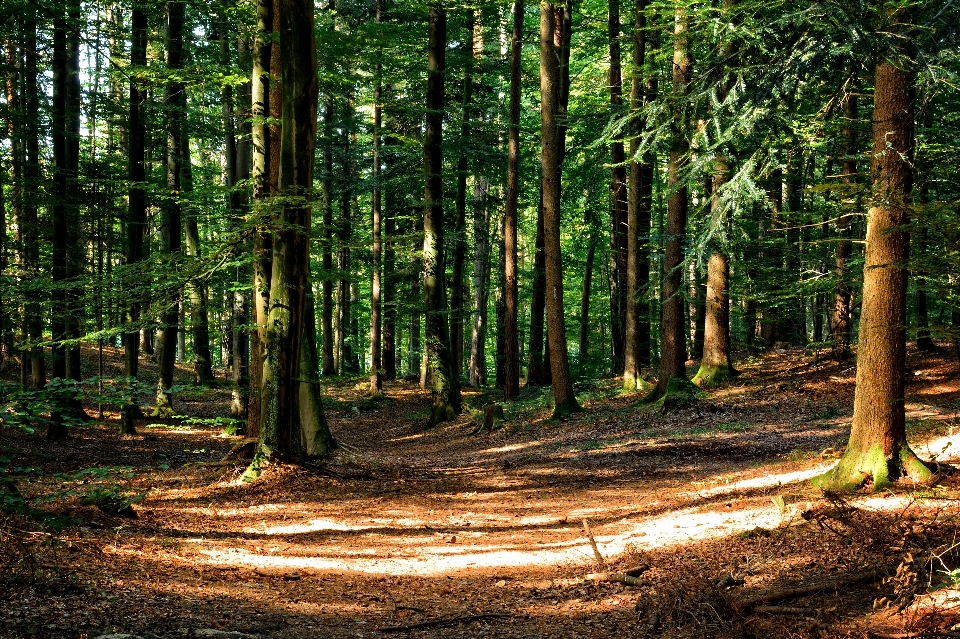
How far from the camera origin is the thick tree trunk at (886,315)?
269 inches

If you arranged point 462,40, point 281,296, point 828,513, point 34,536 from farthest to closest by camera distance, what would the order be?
point 462,40 → point 281,296 → point 828,513 → point 34,536

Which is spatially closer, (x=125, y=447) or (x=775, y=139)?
(x=775, y=139)

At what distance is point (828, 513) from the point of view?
6.12m

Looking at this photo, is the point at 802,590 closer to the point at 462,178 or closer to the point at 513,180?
the point at 513,180

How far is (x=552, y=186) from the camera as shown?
50.3 ft

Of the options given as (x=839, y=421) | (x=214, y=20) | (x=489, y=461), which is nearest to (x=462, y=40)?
(x=214, y=20)

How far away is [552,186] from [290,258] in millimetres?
7423

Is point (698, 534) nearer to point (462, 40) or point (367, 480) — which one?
point (367, 480)

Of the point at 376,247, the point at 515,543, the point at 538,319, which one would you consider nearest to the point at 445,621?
the point at 515,543

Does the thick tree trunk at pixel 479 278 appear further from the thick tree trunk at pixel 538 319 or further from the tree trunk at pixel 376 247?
the tree trunk at pixel 376 247

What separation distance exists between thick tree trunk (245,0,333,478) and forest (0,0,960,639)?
0.04 m

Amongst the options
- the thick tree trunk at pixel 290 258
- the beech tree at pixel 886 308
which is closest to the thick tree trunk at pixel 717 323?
the beech tree at pixel 886 308

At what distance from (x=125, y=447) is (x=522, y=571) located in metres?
10.2

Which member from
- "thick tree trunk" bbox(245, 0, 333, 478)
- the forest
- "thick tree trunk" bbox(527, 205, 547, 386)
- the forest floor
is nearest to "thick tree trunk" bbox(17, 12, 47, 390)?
the forest
